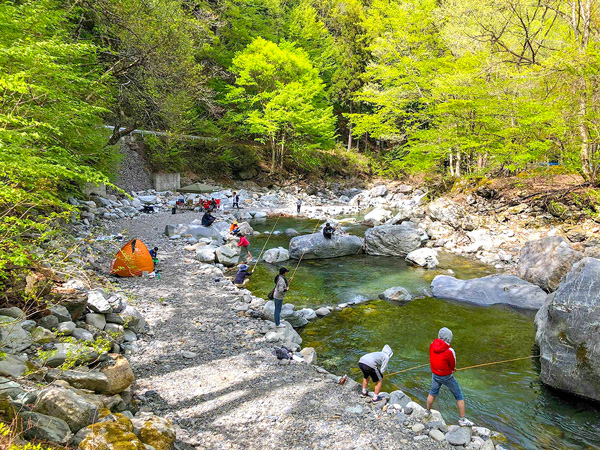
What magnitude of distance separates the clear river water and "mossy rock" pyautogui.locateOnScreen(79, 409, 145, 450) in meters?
3.94

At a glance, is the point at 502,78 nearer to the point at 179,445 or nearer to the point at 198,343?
the point at 198,343

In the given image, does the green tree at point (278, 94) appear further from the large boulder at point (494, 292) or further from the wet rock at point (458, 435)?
the wet rock at point (458, 435)

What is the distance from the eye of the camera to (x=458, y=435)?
14.0ft

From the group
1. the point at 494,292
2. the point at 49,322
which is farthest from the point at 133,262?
the point at 494,292

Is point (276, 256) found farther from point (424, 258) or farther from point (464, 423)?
point (464, 423)

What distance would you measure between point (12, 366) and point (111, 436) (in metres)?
1.47

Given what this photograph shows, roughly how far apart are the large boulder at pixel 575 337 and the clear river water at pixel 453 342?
0.27 metres

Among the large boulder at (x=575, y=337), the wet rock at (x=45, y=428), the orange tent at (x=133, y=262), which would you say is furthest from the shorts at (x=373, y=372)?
the orange tent at (x=133, y=262)

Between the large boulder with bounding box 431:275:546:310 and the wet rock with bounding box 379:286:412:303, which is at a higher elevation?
the large boulder with bounding box 431:275:546:310

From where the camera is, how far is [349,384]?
211 inches

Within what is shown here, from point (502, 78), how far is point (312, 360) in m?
16.4

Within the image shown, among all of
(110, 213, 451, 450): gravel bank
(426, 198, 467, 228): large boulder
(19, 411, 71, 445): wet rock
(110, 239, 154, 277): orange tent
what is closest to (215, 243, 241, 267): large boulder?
(110, 239, 154, 277): orange tent

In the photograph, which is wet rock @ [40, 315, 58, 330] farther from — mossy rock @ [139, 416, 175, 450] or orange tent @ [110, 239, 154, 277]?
orange tent @ [110, 239, 154, 277]

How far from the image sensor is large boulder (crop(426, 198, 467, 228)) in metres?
16.9
